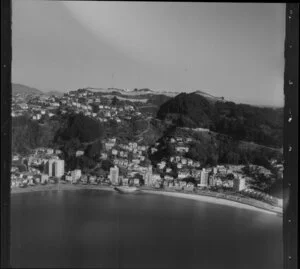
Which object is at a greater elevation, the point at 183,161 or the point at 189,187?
the point at 183,161

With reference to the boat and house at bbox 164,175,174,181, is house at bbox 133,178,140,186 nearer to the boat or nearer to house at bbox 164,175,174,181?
the boat

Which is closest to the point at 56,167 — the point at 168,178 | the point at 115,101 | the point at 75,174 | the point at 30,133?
the point at 75,174

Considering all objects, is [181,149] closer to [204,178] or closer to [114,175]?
[204,178]

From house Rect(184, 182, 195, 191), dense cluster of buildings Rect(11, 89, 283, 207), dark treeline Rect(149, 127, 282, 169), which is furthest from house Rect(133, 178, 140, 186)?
house Rect(184, 182, 195, 191)

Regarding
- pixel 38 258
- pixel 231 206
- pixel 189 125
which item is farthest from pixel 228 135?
pixel 38 258

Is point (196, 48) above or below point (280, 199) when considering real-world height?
above

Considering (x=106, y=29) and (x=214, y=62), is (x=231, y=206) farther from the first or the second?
(x=106, y=29)
